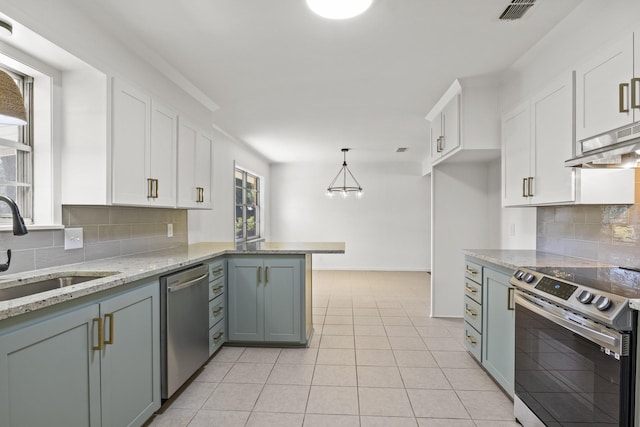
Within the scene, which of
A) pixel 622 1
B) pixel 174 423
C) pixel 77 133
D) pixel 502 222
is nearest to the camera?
pixel 622 1

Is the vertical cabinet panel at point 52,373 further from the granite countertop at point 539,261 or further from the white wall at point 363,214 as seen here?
the white wall at point 363,214

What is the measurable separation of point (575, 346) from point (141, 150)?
279cm

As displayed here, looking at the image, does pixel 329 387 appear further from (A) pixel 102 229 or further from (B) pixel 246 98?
(B) pixel 246 98

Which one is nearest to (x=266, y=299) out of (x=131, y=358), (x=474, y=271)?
(x=131, y=358)

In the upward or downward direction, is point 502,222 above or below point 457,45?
below

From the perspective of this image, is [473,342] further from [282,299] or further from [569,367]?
[282,299]

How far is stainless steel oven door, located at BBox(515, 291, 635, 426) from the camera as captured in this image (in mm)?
1302

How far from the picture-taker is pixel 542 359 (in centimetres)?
176

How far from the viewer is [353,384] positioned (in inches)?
97.6

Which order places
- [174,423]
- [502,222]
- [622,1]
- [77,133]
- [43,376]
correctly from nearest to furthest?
[43,376] → [622,1] → [174,423] → [77,133] → [502,222]

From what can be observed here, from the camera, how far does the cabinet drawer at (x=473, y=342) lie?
266 cm

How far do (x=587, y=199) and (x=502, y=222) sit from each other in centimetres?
181

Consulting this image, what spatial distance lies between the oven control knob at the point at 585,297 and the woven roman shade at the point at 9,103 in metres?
2.48

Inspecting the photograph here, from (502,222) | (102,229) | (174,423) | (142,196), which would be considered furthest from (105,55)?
(502,222)
